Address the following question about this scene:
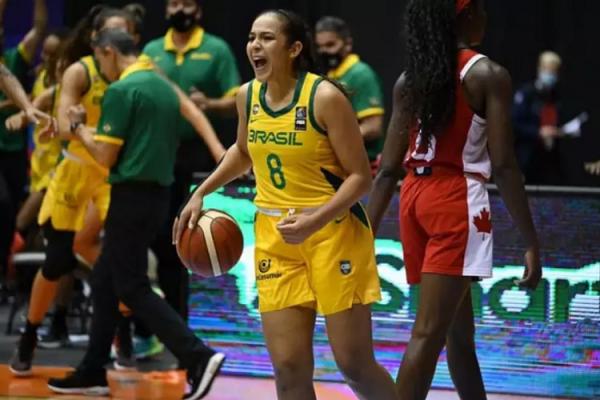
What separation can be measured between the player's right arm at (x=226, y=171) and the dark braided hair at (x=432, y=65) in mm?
691

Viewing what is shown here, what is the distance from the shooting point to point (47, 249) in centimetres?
827

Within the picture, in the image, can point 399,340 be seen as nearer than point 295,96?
No

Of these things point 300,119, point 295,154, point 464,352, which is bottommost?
point 464,352

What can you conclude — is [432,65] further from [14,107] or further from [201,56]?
[14,107]

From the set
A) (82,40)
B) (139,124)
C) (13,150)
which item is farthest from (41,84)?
(139,124)

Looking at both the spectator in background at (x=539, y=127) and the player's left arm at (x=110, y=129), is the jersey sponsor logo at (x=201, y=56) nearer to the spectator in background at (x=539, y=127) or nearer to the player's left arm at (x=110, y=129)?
the player's left arm at (x=110, y=129)

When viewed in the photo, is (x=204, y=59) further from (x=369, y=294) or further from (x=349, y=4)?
(x=369, y=294)

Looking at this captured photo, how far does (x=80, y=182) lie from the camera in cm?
828

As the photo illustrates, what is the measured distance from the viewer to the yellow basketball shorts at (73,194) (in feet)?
26.9

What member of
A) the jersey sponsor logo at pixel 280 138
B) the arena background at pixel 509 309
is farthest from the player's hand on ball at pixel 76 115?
the jersey sponsor logo at pixel 280 138

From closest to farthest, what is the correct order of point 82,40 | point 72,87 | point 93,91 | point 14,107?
1. point 72,87
2. point 93,91
3. point 82,40
4. point 14,107

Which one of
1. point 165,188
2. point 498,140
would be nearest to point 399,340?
point 165,188

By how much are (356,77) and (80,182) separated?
219 centimetres

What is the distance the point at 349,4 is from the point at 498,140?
7.50 meters
